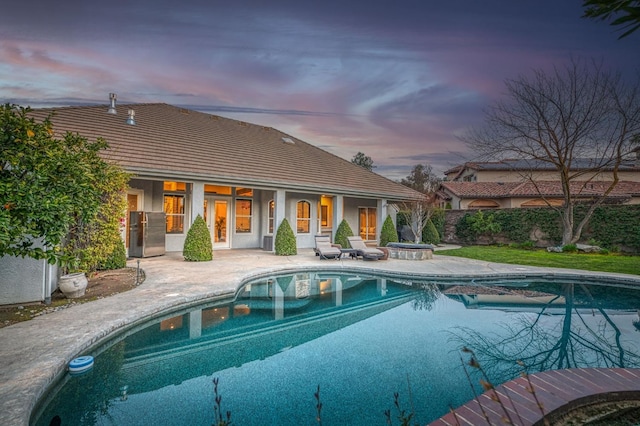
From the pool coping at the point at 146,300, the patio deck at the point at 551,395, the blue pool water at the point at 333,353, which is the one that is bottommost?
the blue pool water at the point at 333,353

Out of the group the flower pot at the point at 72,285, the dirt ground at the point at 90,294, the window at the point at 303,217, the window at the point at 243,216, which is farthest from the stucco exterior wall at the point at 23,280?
the window at the point at 303,217

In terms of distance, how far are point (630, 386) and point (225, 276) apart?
8.05 m

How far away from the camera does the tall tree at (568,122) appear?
54.7 ft

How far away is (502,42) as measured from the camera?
12.2m

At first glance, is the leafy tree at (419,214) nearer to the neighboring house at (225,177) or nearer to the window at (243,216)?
the neighboring house at (225,177)

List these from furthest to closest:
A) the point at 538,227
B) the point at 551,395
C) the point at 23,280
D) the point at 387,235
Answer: the point at 538,227
the point at 387,235
the point at 23,280
the point at 551,395

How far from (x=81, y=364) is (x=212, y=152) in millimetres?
11837

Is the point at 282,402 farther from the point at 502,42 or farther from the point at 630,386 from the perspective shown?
the point at 502,42

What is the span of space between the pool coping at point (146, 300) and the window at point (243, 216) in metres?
3.61

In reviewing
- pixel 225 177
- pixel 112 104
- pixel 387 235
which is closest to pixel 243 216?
pixel 225 177

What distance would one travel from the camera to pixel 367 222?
2014 centimetres

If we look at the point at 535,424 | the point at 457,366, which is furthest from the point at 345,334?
the point at 535,424

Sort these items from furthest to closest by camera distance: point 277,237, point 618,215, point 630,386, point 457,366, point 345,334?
point 618,215 → point 277,237 → point 345,334 → point 457,366 → point 630,386

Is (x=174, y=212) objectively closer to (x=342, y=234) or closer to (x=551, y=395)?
(x=342, y=234)
